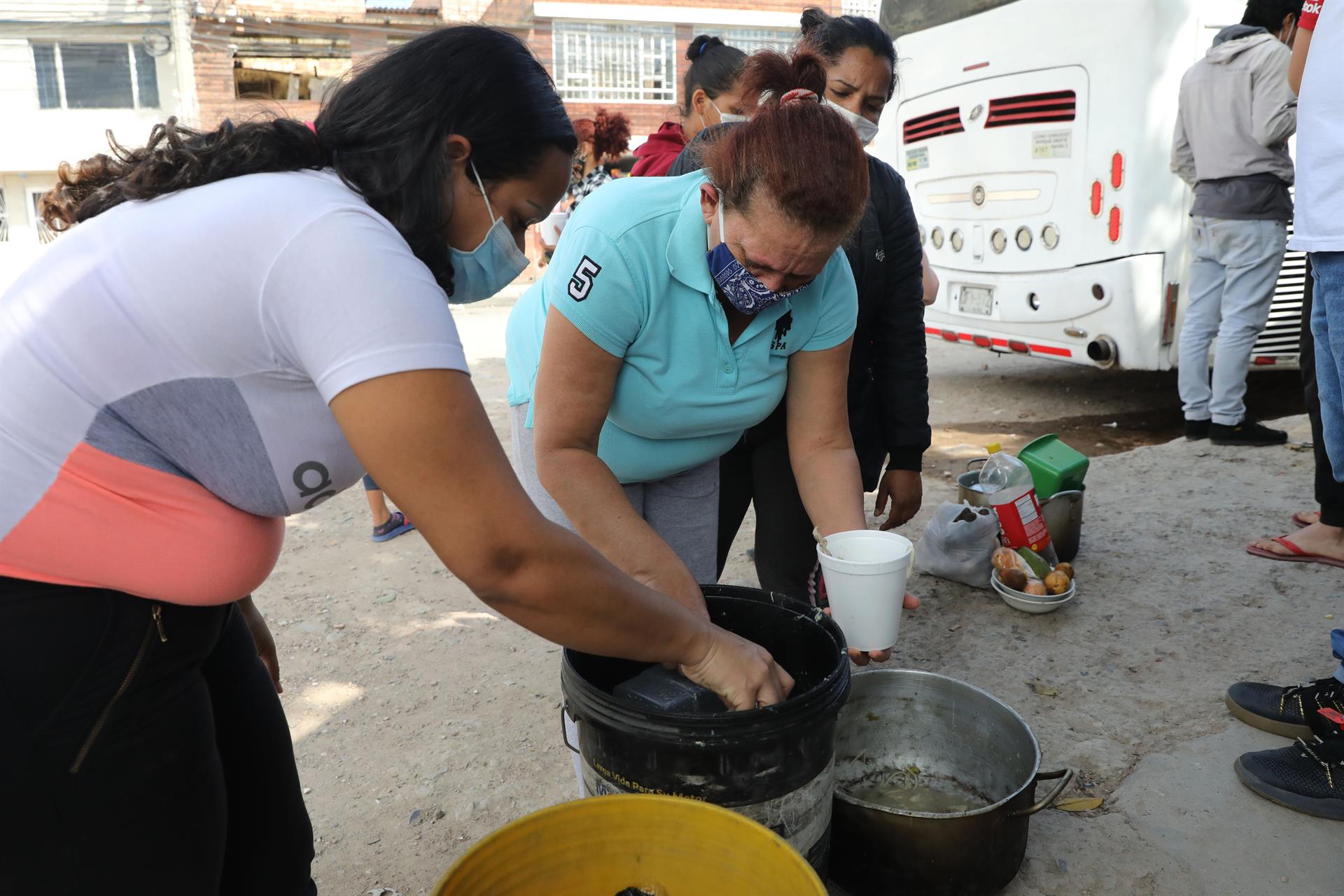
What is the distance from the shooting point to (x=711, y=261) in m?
1.94

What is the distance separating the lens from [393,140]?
4.15 feet

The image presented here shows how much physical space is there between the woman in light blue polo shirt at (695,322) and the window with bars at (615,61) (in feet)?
73.6

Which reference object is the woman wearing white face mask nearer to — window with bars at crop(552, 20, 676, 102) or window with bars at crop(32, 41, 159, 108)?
window with bars at crop(552, 20, 676, 102)

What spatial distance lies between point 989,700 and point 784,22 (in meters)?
24.7

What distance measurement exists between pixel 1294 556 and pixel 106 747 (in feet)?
13.2

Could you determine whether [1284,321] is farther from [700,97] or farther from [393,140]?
[393,140]

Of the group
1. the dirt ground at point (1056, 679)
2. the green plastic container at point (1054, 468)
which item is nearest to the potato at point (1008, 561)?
the dirt ground at point (1056, 679)

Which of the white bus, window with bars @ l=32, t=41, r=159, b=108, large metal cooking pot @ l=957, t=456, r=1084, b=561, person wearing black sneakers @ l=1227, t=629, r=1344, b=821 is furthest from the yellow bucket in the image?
window with bars @ l=32, t=41, r=159, b=108

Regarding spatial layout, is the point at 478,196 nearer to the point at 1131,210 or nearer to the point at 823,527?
the point at 823,527

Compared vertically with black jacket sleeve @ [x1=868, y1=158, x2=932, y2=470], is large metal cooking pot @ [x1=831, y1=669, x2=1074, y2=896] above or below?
below

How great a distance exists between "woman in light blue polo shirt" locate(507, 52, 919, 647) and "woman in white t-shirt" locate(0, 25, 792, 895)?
0.54 meters

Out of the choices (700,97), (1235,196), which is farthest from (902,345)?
(1235,196)

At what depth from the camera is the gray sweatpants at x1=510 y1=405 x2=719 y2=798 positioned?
2281 millimetres

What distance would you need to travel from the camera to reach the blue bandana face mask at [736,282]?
1.91 metres
